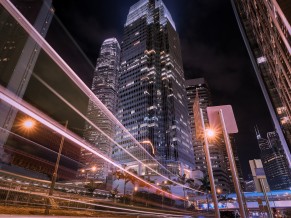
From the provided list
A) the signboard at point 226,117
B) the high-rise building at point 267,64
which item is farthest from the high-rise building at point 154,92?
the signboard at point 226,117

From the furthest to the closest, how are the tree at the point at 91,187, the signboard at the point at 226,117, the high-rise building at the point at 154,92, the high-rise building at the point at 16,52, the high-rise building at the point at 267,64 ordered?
the high-rise building at the point at 154,92, the high-rise building at the point at 16,52, the high-rise building at the point at 267,64, the tree at the point at 91,187, the signboard at the point at 226,117

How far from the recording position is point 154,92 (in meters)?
145

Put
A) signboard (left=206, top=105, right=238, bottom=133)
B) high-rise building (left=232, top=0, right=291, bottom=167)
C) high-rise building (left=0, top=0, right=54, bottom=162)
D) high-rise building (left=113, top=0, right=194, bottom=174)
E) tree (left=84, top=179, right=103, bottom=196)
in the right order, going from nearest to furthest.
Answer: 1. signboard (left=206, top=105, right=238, bottom=133)
2. tree (left=84, top=179, right=103, bottom=196)
3. high-rise building (left=232, top=0, right=291, bottom=167)
4. high-rise building (left=0, top=0, right=54, bottom=162)
5. high-rise building (left=113, top=0, right=194, bottom=174)

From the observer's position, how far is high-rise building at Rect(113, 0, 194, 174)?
127188 mm

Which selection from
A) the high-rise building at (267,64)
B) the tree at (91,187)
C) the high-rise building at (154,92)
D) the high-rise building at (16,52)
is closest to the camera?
the tree at (91,187)

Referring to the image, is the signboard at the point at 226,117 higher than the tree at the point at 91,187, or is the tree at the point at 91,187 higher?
the tree at the point at 91,187

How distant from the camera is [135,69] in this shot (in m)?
163

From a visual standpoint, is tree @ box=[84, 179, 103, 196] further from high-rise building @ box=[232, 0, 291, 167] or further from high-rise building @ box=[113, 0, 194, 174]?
high-rise building @ box=[113, 0, 194, 174]

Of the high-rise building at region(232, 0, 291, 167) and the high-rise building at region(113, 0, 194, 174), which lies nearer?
the high-rise building at region(232, 0, 291, 167)

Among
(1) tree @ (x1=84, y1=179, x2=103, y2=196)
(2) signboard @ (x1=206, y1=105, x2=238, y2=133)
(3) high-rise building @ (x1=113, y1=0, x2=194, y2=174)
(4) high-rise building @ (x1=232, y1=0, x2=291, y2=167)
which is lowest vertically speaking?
(2) signboard @ (x1=206, y1=105, x2=238, y2=133)

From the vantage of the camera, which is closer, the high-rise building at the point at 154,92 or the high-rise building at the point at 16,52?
the high-rise building at the point at 16,52

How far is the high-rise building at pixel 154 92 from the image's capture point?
12719 centimetres

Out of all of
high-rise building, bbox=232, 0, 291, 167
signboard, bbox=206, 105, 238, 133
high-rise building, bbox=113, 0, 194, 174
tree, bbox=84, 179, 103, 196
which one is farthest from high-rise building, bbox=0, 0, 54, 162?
high-rise building, bbox=113, 0, 194, 174

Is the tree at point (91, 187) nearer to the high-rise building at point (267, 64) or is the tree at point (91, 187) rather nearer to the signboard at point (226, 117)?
the signboard at point (226, 117)
